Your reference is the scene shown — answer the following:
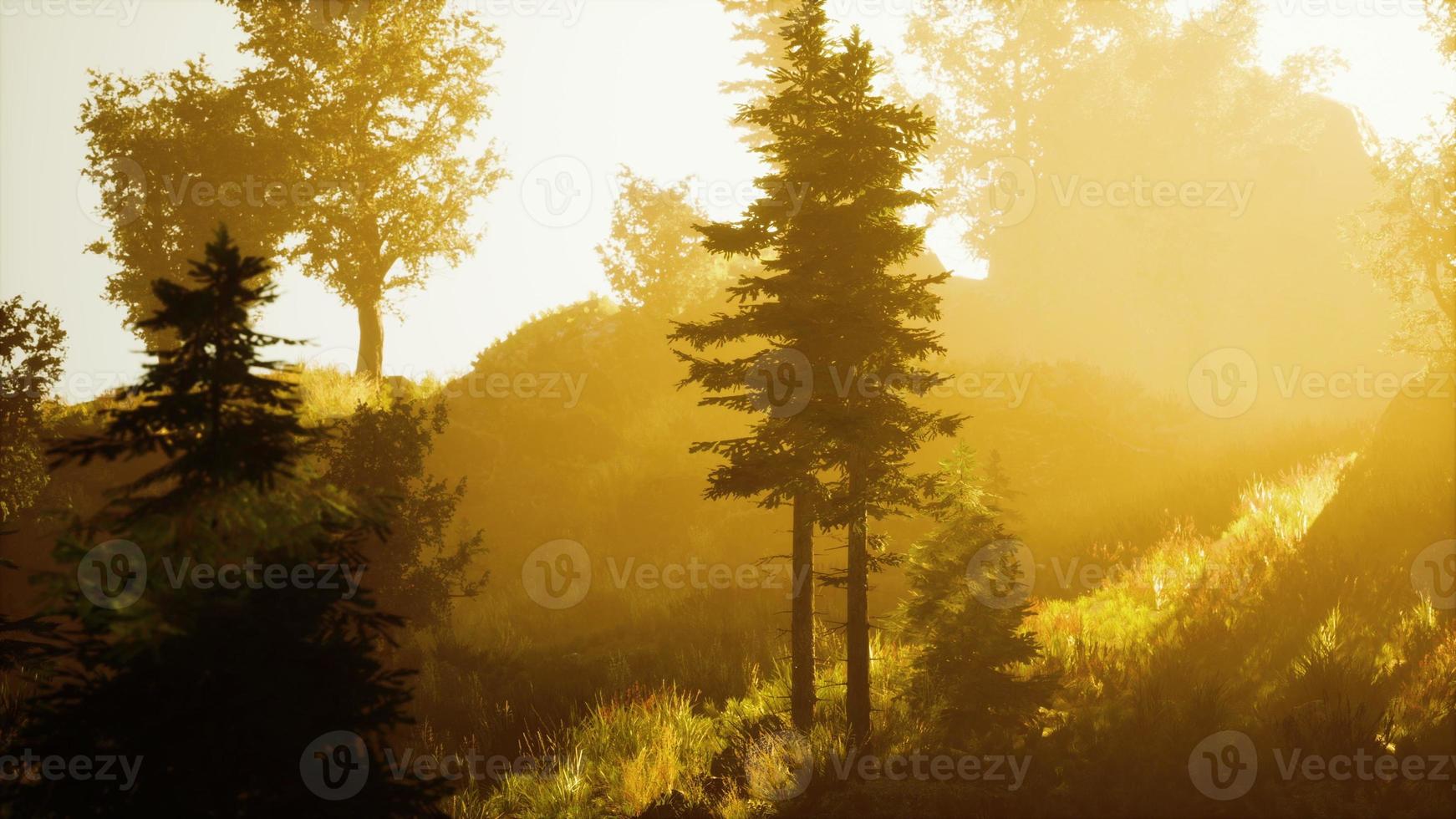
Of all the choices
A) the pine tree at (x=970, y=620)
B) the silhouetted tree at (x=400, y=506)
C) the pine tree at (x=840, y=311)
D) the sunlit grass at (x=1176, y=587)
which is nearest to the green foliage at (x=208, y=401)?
the pine tree at (x=840, y=311)

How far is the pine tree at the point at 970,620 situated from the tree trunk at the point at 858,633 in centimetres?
79

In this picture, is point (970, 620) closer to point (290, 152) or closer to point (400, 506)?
point (400, 506)

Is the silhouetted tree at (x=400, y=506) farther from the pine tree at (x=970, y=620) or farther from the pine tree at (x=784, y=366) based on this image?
the pine tree at (x=970, y=620)

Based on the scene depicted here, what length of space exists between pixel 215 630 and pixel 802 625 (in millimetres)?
7640

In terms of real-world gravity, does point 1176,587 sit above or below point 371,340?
below

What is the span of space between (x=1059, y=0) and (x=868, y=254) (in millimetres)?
28542

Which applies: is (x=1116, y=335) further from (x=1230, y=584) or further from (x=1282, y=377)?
(x=1230, y=584)

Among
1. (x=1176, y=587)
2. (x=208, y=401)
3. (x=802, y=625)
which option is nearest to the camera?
(x=208, y=401)

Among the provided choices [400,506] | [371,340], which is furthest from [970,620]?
[371,340]

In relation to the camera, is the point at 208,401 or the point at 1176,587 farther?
the point at 1176,587

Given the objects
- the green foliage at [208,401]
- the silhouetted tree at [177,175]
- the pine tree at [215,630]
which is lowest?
the pine tree at [215,630]

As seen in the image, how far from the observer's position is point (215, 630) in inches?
194

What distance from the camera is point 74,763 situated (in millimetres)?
4426

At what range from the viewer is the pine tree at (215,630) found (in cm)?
468
